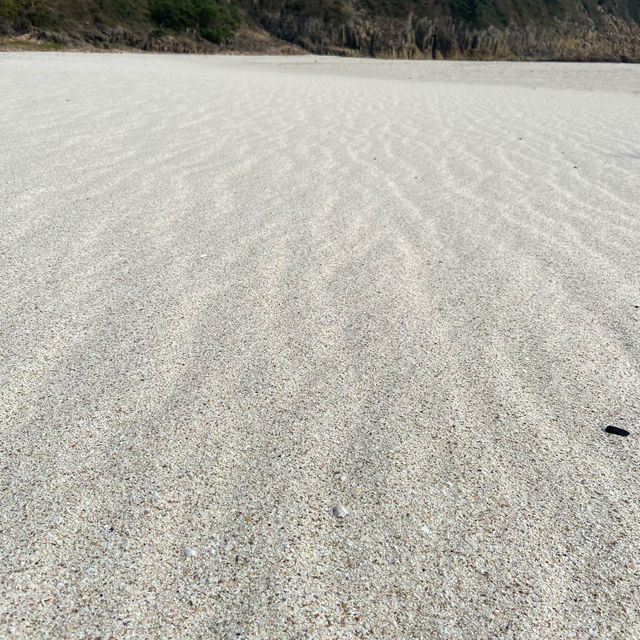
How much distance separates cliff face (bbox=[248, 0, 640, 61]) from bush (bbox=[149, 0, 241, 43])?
177 inches

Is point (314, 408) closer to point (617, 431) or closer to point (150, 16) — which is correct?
point (617, 431)

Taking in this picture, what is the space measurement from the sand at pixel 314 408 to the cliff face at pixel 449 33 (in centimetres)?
1712

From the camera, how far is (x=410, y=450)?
146 centimetres

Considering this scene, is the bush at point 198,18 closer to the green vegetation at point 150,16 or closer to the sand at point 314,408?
the green vegetation at point 150,16

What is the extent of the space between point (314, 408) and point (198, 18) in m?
24.9

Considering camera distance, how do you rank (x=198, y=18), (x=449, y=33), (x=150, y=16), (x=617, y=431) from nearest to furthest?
(x=617, y=431)
(x=449, y=33)
(x=198, y=18)
(x=150, y=16)

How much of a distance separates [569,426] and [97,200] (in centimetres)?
277

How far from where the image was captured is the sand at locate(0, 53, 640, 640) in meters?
1.09

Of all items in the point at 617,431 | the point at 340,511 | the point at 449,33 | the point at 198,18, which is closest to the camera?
the point at 340,511

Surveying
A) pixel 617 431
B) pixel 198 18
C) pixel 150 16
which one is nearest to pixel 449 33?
pixel 198 18

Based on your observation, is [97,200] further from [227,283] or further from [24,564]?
[24,564]

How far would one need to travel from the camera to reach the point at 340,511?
4.19ft

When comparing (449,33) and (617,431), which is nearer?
(617,431)

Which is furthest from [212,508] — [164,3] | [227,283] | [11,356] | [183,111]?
[164,3]
